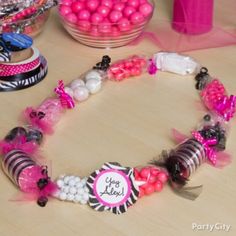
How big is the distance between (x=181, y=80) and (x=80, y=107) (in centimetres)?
20

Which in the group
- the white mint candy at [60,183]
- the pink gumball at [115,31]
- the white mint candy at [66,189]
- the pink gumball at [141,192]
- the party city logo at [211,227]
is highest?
the pink gumball at [115,31]

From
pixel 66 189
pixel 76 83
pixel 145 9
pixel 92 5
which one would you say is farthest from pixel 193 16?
pixel 66 189

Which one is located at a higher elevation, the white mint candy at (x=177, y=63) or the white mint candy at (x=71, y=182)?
the white mint candy at (x=71, y=182)

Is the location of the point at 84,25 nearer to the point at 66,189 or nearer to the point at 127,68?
the point at 127,68

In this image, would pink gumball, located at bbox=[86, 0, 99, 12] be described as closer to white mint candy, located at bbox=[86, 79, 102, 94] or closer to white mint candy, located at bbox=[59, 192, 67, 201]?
white mint candy, located at bbox=[86, 79, 102, 94]

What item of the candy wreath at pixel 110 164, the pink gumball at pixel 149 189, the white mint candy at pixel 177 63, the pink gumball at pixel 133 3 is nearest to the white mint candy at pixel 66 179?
the candy wreath at pixel 110 164

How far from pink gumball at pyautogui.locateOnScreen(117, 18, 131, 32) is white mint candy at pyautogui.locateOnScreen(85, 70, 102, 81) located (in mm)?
120

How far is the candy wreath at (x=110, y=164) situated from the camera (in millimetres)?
676

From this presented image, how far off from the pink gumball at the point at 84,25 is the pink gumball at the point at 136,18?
0.28 feet

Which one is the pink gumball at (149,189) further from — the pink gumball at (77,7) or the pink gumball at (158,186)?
the pink gumball at (77,7)

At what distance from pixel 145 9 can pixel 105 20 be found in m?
0.08

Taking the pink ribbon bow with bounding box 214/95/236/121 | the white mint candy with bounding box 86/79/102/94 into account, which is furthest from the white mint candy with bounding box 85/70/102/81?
the pink ribbon bow with bounding box 214/95/236/121

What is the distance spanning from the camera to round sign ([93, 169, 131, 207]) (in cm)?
67

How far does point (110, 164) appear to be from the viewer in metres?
0.69
